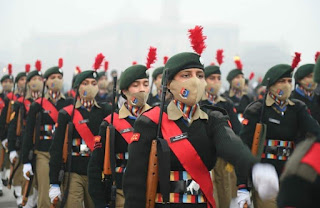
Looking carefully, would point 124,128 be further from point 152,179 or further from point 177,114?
point 152,179

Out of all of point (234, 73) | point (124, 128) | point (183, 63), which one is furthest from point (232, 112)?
point (183, 63)

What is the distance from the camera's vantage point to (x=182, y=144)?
3584mm

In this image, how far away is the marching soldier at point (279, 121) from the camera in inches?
214

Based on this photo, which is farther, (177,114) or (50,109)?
(50,109)

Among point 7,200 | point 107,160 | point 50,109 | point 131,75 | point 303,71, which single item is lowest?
point 7,200

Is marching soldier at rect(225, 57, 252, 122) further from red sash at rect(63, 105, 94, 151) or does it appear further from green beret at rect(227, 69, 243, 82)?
red sash at rect(63, 105, 94, 151)

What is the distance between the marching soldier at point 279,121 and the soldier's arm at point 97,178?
5.65 ft

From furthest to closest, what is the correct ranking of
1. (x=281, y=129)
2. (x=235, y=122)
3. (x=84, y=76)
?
1. (x=235, y=122)
2. (x=84, y=76)
3. (x=281, y=129)

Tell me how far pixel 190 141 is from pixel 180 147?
3.8 inches

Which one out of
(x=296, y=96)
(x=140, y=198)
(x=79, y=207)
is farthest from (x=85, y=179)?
(x=296, y=96)

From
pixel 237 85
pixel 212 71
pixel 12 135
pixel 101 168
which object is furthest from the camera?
pixel 237 85

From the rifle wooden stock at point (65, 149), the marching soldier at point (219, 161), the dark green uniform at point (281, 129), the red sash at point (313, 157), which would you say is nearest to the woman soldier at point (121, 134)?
the rifle wooden stock at point (65, 149)

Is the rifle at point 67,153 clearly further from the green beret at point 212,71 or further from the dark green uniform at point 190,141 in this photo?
the green beret at point 212,71

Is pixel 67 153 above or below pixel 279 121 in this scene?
below
